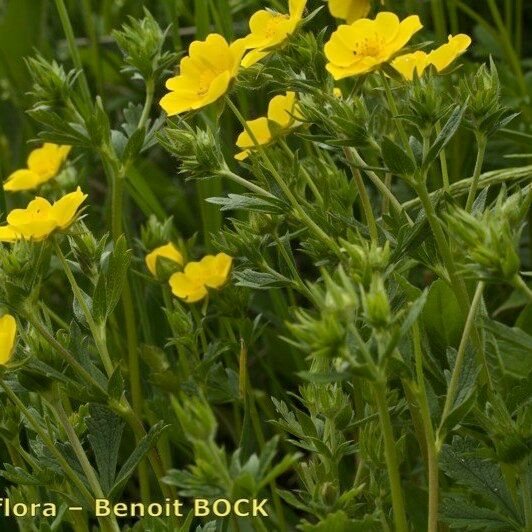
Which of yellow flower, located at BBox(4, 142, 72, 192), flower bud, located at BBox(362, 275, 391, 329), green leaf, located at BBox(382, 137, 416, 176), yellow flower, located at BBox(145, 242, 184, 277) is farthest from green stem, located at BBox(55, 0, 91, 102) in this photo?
flower bud, located at BBox(362, 275, 391, 329)

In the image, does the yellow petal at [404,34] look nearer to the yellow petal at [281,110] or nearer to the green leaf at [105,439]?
the yellow petal at [281,110]

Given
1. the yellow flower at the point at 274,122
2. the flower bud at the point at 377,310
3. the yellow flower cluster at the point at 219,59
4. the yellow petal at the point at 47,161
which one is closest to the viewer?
the flower bud at the point at 377,310

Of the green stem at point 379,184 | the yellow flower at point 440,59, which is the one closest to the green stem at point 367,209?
the green stem at point 379,184

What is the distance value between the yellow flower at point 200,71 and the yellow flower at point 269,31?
0.01m

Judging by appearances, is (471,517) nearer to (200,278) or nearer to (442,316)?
(442,316)

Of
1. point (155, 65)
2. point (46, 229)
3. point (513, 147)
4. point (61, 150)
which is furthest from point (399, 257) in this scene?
point (513, 147)

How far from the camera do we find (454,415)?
79 centimetres

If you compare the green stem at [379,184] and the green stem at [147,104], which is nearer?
the green stem at [379,184]

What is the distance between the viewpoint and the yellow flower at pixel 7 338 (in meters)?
0.89

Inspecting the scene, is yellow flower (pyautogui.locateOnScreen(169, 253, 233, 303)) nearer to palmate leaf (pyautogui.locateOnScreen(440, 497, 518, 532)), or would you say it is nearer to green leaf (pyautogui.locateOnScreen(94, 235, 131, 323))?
green leaf (pyautogui.locateOnScreen(94, 235, 131, 323))

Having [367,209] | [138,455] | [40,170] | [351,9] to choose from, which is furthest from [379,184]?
[40,170]

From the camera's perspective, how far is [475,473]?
878 millimetres

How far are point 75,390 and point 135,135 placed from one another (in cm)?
35

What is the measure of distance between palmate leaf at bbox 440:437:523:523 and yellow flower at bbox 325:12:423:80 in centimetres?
35
